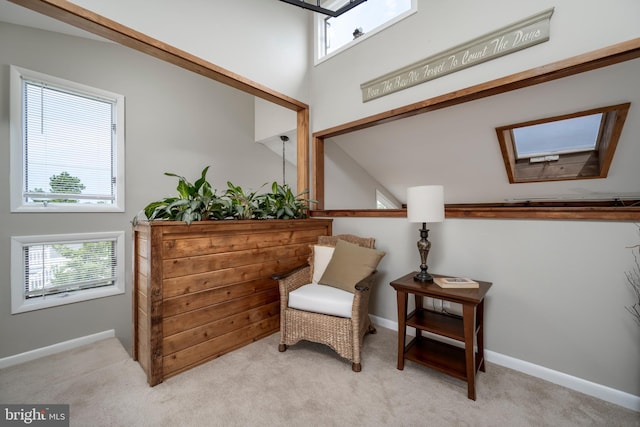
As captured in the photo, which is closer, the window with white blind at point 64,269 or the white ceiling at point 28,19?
the white ceiling at point 28,19

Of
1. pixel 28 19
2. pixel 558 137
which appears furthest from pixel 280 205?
pixel 558 137

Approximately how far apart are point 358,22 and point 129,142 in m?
3.04

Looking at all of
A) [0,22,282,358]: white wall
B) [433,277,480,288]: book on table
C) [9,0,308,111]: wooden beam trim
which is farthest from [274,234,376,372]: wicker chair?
[0,22,282,358]: white wall

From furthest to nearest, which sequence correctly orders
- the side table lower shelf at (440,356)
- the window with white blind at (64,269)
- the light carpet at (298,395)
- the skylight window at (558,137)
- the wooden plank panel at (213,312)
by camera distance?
the skylight window at (558,137), the window with white blind at (64,269), the wooden plank panel at (213,312), the side table lower shelf at (440,356), the light carpet at (298,395)

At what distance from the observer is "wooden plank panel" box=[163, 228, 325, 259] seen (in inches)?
72.1

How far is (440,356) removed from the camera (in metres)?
1.88

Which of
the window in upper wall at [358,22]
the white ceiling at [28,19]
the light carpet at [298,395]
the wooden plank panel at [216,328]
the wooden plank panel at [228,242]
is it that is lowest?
the light carpet at [298,395]

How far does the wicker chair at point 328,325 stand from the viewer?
74.0 inches

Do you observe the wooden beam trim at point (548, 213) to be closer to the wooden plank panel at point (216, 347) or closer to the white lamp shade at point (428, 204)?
the white lamp shade at point (428, 204)

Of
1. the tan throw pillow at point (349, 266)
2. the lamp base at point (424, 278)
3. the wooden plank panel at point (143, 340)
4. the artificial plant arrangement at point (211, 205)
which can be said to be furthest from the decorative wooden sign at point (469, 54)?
the wooden plank panel at point (143, 340)

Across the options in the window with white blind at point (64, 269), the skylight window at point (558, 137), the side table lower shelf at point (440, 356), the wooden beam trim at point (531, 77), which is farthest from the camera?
the skylight window at point (558, 137)

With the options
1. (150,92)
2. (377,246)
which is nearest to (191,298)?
(377,246)

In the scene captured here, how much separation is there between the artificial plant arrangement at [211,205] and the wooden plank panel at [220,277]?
44cm

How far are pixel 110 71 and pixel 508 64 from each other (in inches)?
157
